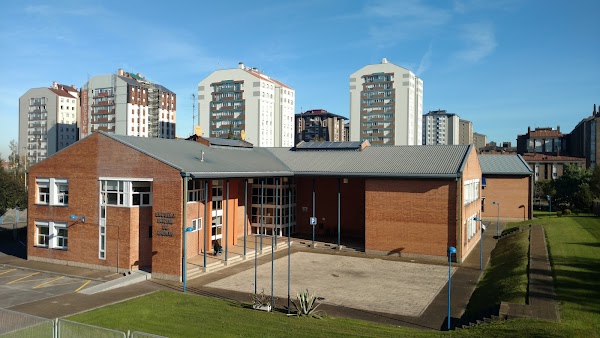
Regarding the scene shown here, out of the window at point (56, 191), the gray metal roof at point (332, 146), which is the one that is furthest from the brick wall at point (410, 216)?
the window at point (56, 191)

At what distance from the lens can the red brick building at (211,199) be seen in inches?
1008

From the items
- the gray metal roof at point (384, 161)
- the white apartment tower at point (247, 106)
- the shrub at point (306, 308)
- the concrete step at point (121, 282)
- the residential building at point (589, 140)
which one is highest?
the white apartment tower at point (247, 106)

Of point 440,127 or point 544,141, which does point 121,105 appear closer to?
point 544,141

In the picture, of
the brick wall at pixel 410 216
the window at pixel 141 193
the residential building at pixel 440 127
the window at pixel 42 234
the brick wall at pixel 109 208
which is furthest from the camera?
the residential building at pixel 440 127

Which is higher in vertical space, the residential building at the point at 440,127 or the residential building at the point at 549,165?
the residential building at the point at 440,127

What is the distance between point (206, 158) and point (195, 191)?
284cm

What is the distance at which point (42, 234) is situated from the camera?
29.3m

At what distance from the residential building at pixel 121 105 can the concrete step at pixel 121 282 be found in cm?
9037

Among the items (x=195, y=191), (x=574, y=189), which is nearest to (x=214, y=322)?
(x=195, y=191)

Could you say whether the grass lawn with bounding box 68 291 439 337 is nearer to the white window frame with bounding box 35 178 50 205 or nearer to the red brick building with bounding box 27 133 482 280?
the red brick building with bounding box 27 133 482 280

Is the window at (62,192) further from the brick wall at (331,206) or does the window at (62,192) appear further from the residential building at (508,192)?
the residential building at (508,192)

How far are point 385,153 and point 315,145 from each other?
7645 millimetres

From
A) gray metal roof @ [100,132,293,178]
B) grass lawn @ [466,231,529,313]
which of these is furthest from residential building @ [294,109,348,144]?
grass lawn @ [466,231,529,313]

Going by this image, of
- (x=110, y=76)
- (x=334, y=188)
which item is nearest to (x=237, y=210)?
(x=334, y=188)
